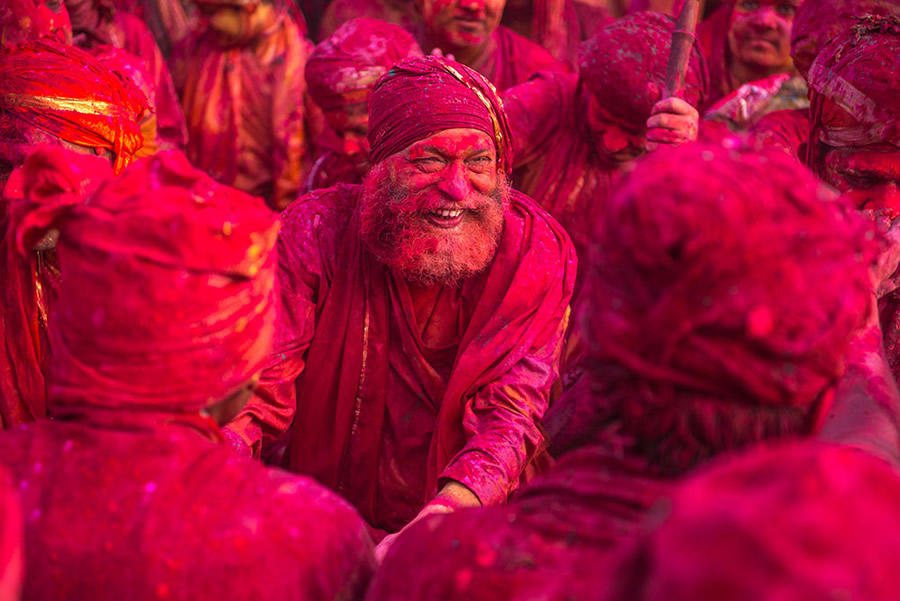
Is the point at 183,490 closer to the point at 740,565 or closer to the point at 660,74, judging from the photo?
the point at 740,565

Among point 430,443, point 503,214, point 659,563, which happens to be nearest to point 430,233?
point 503,214

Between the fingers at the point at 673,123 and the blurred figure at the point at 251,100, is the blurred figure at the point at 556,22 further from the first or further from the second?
the fingers at the point at 673,123

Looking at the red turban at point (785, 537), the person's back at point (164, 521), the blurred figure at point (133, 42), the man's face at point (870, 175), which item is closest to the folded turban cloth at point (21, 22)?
the blurred figure at point (133, 42)

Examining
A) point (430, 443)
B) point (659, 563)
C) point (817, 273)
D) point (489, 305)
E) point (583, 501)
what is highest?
point (817, 273)

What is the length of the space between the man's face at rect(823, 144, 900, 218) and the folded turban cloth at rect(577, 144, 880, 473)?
75.7 inches

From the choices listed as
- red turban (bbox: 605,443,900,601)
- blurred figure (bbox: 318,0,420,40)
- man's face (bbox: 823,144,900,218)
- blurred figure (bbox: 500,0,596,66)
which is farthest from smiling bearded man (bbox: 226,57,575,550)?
blurred figure (bbox: 318,0,420,40)

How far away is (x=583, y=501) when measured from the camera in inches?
68.7

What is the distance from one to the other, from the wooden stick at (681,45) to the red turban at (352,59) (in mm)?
1357

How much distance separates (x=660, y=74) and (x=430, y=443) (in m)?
2.00

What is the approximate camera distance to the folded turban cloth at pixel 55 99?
3312mm

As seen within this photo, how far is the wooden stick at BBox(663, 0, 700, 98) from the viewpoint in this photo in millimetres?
3656

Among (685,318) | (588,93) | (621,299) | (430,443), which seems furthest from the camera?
(588,93)

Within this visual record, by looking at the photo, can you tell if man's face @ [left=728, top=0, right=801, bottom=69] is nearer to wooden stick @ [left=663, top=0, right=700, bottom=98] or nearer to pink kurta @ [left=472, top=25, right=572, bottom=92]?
pink kurta @ [left=472, top=25, right=572, bottom=92]

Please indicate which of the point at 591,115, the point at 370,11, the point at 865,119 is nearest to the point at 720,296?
the point at 865,119
